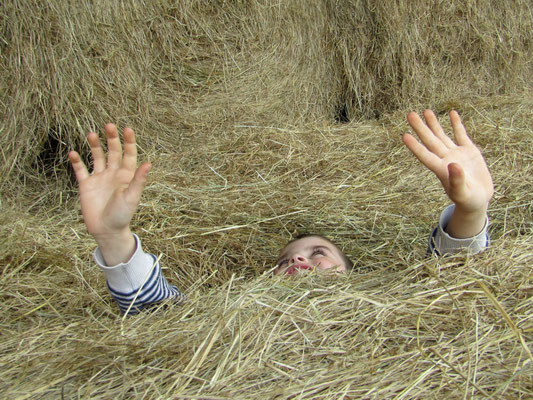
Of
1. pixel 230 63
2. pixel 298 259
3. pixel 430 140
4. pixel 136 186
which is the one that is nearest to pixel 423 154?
pixel 430 140

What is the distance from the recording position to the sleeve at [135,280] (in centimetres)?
125

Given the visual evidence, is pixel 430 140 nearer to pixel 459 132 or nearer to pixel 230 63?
pixel 459 132

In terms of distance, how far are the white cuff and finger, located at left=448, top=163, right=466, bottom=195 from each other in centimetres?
66

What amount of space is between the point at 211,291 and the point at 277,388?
1.42 ft

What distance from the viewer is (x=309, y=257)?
1.53 m

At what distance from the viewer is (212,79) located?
2.71 meters

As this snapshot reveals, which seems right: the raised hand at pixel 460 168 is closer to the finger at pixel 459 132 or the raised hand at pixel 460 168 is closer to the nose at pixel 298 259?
the finger at pixel 459 132

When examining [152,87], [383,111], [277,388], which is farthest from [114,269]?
[383,111]

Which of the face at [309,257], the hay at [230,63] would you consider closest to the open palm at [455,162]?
the face at [309,257]

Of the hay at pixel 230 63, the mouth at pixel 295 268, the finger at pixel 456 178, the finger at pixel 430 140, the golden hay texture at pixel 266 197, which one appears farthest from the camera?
the hay at pixel 230 63

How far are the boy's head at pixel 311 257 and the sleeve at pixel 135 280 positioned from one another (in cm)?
32

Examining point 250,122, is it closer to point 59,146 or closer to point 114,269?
point 59,146

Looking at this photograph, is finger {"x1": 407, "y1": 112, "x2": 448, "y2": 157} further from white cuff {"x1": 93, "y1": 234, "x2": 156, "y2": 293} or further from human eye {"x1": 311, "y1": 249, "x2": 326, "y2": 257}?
white cuff {"x1": 93, "y1": 234, "x2": 156, "y2": 293}

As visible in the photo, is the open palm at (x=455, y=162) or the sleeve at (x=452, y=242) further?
the sleeve at (x=452, y=242)
